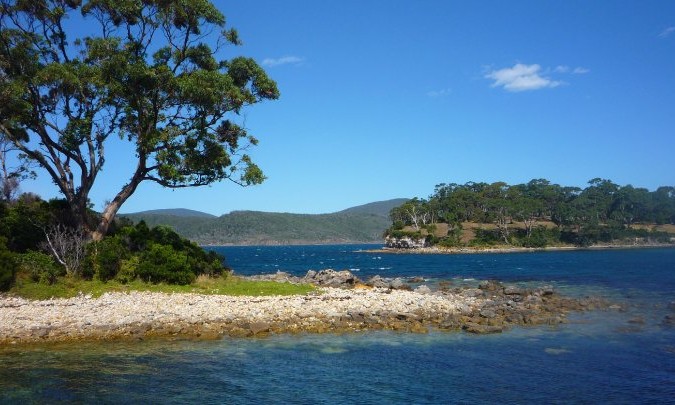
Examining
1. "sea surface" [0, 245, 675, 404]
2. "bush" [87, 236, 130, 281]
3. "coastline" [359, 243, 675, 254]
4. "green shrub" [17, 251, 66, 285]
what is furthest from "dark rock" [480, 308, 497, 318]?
"coastline" [359, 243, 675, 254]

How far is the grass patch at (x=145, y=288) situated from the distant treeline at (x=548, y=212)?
127m

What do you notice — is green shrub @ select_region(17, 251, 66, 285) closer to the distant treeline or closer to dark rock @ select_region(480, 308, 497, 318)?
dark rock @ select_region(480, 308, 497, 318)

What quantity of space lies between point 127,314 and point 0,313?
4789 mm

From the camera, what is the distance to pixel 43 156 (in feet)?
97.1

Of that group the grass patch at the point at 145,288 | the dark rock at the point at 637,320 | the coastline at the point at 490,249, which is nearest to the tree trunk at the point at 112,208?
the grass patch at the point at 145,288

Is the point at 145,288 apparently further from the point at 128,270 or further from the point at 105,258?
the point at 105,258

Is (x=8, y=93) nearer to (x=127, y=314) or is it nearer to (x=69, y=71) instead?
(x=69, y=71)

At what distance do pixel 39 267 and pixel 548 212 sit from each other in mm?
179081

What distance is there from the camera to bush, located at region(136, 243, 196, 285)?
A: 2750 cm

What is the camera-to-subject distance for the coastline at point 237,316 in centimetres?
1869

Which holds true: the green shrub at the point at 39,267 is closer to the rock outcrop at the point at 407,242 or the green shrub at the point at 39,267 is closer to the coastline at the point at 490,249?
the coastline at the point at 490,249

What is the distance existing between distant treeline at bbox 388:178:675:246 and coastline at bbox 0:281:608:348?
127872 mm

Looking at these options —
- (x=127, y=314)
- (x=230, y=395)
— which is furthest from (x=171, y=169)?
(x=230, y=395)

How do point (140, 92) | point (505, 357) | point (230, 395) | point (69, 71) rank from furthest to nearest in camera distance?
1. point (140, 92)
2. point (69, 71)
3. point (505, 357)
4. point (230, 395)
